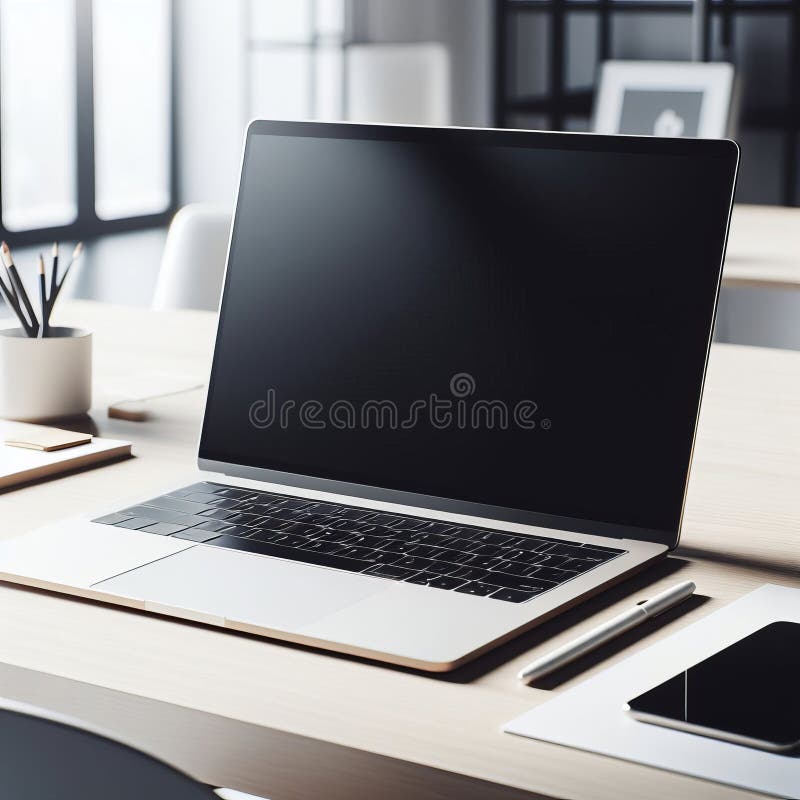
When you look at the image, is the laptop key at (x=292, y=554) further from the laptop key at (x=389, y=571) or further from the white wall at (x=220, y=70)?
the white wall at (x=220, y=70)

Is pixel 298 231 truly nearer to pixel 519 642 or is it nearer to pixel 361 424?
pixel 361 424

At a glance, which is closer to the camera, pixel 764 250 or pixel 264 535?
pixel 264 535

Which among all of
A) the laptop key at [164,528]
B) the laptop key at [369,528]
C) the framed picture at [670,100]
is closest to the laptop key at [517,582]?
the laptop key at [369,528]

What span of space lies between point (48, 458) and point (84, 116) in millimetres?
4875

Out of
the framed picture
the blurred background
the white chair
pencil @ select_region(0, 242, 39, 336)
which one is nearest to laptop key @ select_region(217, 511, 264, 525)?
pencil @ select_region(0, 242, 39, 336)

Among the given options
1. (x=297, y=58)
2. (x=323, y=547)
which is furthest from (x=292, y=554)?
(x=297, y=58)

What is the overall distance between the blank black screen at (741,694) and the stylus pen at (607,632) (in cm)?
6

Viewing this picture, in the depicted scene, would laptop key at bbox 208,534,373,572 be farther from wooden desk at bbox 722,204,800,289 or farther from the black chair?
wooden desk at bbox 722,204,800,289

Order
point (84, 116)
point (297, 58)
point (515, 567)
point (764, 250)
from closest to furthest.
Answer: point (515, 567), point (764, 250), point (84, 116), point (297, 58)

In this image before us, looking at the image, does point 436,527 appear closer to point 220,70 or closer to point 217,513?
point 217,513

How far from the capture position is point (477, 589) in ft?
2.60

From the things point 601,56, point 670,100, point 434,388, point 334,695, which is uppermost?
point 601,56

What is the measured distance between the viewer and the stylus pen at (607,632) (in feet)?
2.26

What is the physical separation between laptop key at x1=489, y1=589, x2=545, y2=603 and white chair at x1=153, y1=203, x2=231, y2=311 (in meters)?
1.42
